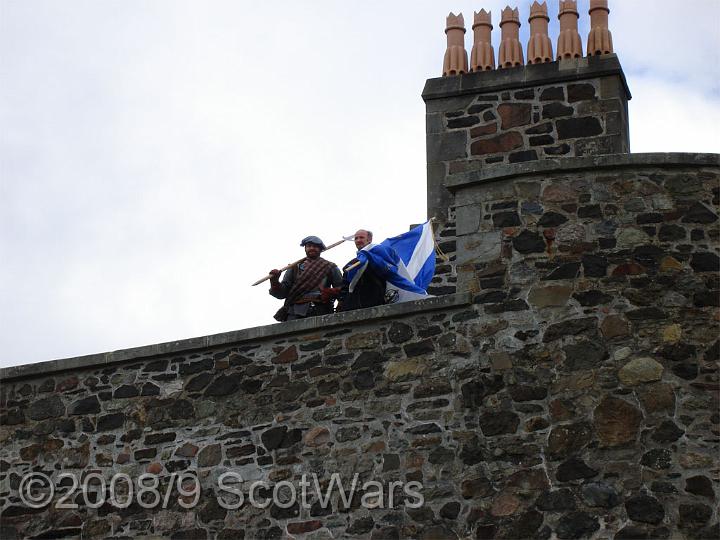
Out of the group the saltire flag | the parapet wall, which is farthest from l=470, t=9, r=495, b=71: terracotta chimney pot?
the parapet wall

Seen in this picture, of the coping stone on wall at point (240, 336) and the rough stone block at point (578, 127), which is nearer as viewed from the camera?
the coping stone on wall at point (240, 336)

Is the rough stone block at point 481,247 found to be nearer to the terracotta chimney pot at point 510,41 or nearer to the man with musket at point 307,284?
the man with musket at point 307,284

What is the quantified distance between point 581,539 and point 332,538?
74.3 inches

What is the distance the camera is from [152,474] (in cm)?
1482

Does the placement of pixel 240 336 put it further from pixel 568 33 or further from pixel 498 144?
pixel 568 33

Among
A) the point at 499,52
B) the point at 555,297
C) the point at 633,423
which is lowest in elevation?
the point at 633,423

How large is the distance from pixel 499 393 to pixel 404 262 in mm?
3670

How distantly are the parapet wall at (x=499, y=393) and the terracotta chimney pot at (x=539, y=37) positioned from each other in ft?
10.7

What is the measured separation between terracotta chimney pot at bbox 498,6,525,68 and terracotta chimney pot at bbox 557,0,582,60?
1.27 feet

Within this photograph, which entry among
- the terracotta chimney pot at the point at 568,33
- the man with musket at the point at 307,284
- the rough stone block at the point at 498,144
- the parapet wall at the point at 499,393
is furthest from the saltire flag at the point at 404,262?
the terracotta chimney pot at the point at 568,33

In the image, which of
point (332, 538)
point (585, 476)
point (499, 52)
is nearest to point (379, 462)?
point (332, 538)

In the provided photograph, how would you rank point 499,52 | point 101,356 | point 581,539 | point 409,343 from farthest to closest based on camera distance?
point 499,52 < point 101,356 < point 409,343 < point 581,539

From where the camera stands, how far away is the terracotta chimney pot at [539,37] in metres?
17.3

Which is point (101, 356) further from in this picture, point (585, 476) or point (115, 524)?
point (585, 476)
